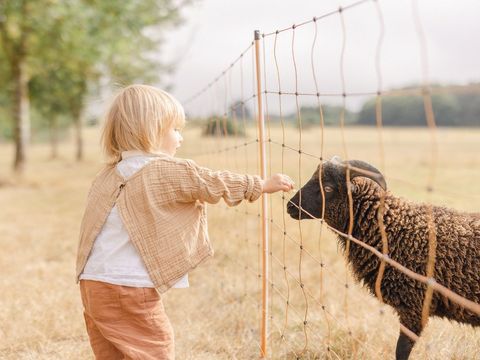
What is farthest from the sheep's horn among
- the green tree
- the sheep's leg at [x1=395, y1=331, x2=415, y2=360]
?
the sheep's leg at [x1=395, y1=331, x2=415, y2=360]

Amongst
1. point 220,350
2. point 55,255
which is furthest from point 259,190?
point 55,255

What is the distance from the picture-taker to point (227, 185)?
8.59 feet

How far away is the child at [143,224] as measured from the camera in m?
2.59

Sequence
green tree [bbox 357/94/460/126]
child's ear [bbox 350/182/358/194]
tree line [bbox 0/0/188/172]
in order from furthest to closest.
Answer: tree line [bbox 0/0/188/172]
green tree [bbox 357/94/460/126]
child's ear [bbox 350/182/358/194]

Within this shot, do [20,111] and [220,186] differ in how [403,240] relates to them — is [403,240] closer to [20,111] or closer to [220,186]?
[220,186]

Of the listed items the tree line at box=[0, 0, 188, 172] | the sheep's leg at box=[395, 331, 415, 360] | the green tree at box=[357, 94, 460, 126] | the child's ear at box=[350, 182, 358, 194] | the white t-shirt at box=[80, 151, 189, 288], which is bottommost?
the sheep's leg at box=[395, 331, 415, 360]

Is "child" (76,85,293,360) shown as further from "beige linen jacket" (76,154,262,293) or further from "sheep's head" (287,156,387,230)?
"sheep's head" (287,156,387,230)

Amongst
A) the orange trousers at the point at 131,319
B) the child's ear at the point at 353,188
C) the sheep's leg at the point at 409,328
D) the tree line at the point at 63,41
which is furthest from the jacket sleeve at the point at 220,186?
the tree line at the point at 63,41

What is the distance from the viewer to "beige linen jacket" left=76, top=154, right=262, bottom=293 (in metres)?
2.59

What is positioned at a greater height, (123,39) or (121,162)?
(123,39)

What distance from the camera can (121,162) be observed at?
107 inches

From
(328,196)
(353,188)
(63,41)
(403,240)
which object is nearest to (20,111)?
(63,41)

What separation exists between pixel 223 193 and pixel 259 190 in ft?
0.61

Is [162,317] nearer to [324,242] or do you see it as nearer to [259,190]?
[259,190]
